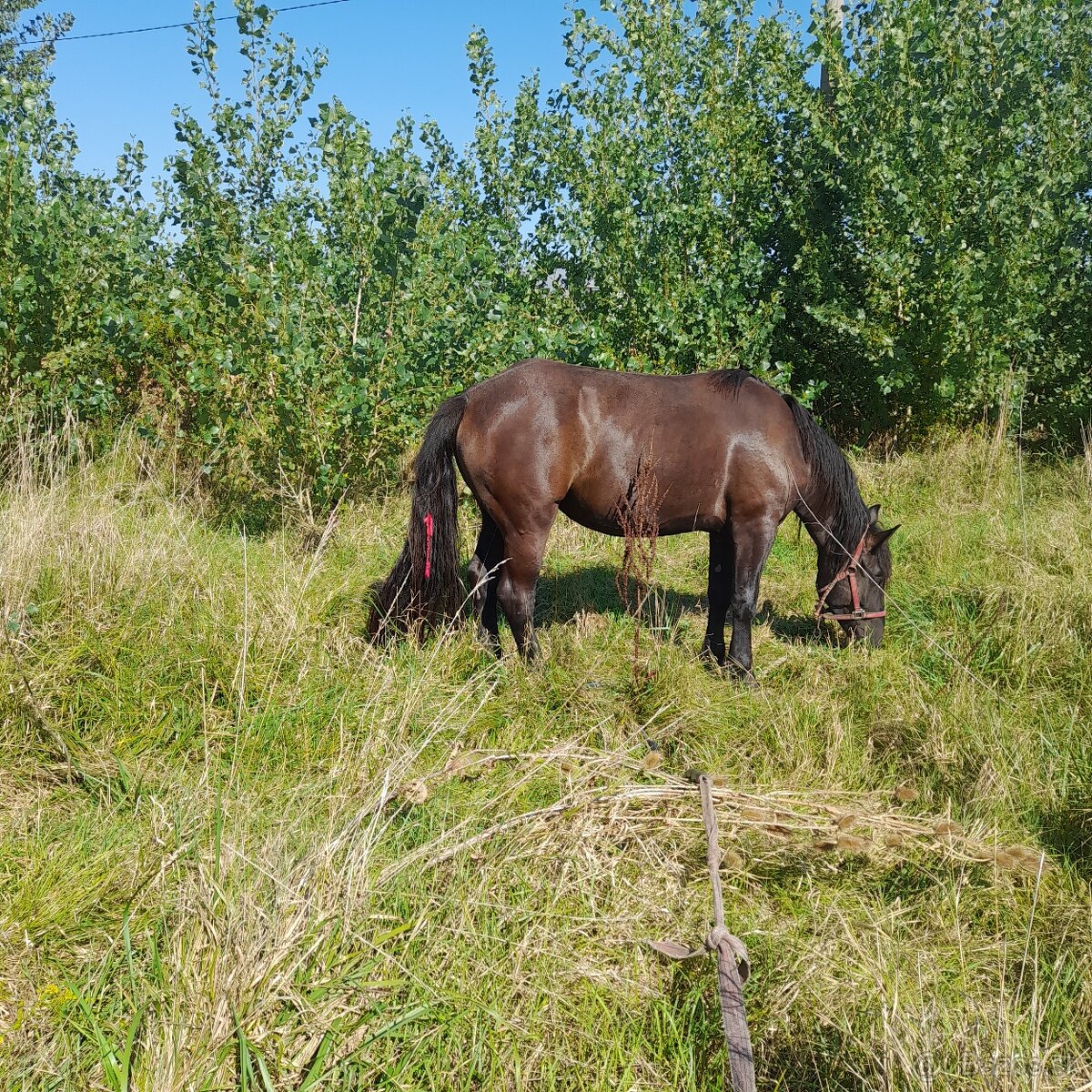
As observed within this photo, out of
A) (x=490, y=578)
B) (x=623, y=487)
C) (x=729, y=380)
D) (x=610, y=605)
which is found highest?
(x=729, y=380)

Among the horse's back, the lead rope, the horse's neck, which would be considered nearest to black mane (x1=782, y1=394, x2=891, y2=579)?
the horse's neck

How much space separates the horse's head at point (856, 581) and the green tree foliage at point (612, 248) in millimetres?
3111

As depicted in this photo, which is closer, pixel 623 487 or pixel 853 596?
pixel 623 487

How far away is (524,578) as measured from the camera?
4.94 m

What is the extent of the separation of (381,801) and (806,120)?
962cm

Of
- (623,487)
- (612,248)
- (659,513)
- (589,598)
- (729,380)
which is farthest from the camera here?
(612,248)

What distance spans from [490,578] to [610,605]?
137 centimetres

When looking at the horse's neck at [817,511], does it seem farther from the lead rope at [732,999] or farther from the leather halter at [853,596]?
the lead rope at [732,999]

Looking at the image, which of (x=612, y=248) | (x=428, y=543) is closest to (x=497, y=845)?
(x=428, y=543)

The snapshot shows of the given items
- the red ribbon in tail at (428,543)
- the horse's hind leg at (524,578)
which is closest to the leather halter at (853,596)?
the horse's hind leg at (524,578)

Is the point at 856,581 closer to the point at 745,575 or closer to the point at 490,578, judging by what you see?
the point at 745,575

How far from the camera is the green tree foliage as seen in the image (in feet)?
22.6

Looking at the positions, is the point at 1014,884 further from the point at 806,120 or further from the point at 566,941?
the point at 806,120

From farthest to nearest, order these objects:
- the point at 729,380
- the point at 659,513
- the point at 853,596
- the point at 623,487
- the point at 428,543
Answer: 1. the point at 853,596
2. the point at 729,380
3. the point at 659,513
4. the point at 623,487
5. the point at 428,543
